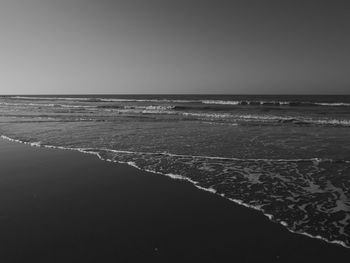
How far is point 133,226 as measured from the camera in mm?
5645

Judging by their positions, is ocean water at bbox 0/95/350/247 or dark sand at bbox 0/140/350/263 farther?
ocean water at bbox 0/95/350/247

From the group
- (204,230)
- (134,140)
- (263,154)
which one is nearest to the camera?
(204,230)

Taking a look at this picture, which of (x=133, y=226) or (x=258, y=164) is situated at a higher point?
(x=258, y=164)

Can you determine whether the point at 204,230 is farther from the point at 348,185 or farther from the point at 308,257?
the point at 348,185

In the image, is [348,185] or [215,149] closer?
[348,185]

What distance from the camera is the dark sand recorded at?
4.69m

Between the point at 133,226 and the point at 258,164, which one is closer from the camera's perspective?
the point at 133,226

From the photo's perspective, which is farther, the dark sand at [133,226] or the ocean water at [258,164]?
the ocean water at [258,164]

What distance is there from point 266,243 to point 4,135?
1615 centimetres

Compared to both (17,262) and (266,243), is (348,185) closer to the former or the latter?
(266,243)

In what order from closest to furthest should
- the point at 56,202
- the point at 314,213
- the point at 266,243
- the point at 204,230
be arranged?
the point at 266,243
the point at 204,230
the point at 314,213
the point at 56,202

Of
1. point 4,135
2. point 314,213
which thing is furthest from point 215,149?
point 4,135

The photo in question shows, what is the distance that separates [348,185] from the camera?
802 cm

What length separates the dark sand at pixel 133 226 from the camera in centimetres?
469
